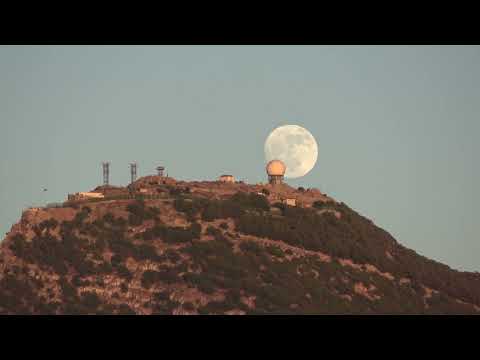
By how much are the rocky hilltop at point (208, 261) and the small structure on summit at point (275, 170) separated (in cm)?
490

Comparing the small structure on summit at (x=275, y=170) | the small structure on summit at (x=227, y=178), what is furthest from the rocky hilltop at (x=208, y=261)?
the small structure on summit at (x=275, y=170)

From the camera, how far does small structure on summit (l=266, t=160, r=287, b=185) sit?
155 m

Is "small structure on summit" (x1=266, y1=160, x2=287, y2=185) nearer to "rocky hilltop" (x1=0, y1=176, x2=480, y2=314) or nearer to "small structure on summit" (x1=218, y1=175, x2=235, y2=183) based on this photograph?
"rocky hilltop" (x1=0, y1=176, x2=480, y2=314)

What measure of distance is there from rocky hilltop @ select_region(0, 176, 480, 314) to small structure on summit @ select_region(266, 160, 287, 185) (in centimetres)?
490

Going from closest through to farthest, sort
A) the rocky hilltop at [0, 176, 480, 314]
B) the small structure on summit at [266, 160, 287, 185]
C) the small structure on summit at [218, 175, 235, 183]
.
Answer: the rocky hilltop at [0, 176, 480, 314] → the small structure on summit at [218, 175, 235, 183] → the small structure on summit at [266, 160, 287, 185]

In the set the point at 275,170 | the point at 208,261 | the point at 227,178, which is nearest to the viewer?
the point at 208,261

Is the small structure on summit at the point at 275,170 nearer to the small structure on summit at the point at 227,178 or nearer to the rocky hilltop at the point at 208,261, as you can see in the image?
the rocky hilltop at the point at 208,261

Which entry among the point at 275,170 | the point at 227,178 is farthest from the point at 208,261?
the point at 275,170

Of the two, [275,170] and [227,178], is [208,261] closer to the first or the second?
[227,178]

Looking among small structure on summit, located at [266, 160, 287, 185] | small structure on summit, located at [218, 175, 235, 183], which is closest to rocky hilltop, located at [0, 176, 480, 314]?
small structure on summit, located at [218, 175, 235, 183]

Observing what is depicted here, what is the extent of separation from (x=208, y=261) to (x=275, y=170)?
35952 mm

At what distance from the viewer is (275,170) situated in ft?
509
